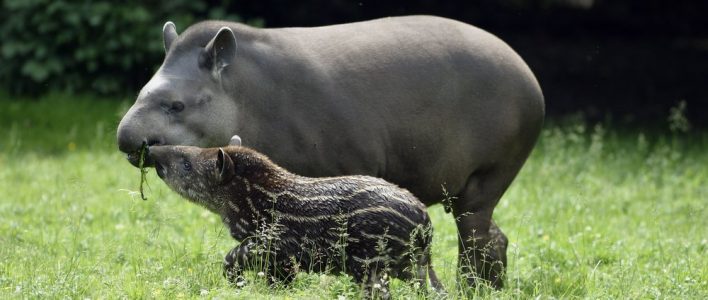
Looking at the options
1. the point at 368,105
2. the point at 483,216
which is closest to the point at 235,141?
the point at 368,105

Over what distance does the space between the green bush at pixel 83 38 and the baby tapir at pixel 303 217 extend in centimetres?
709

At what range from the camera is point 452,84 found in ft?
23.2

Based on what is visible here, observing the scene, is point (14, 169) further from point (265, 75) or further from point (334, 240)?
point (334, 240)

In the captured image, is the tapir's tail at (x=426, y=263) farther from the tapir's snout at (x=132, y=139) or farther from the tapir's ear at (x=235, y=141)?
the tapir's snout at (x=132, y=139)

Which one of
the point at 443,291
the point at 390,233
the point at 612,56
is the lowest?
the point at 612,56

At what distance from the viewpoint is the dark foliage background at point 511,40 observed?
1322 cm

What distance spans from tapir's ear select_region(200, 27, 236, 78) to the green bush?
650cm

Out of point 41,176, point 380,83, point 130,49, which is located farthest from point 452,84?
point 130,49

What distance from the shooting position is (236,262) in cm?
593

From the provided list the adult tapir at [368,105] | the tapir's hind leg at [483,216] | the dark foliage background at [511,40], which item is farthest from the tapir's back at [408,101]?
the dark foliage background at [511,40]

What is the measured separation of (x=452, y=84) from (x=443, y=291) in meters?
1.54

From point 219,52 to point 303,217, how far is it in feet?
4.21

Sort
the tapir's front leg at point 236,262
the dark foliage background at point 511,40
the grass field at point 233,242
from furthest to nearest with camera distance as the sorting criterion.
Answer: the dark foliage background at point 511,40, the grass field at point 233,242, the tapir's front leg at point 236,262

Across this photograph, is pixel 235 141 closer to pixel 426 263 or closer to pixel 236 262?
pixel 236 262
